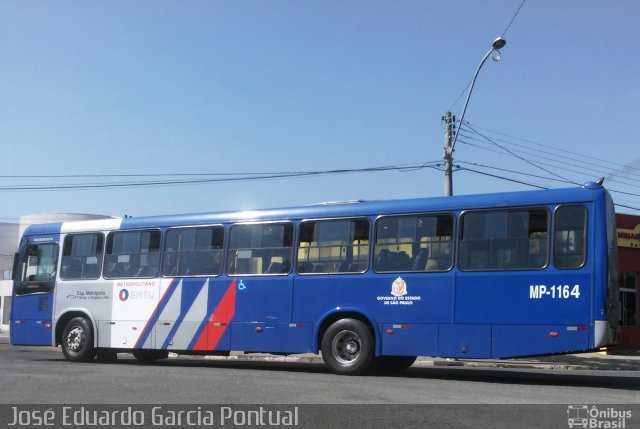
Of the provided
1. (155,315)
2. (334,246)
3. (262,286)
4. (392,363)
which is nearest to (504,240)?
(334,246)

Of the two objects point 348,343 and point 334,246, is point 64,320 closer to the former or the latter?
point 334,246

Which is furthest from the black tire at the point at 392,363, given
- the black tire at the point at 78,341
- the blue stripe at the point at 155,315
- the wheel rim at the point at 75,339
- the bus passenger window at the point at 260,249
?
the wheel rim at the point at 75,339

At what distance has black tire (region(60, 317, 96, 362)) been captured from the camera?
17.2m

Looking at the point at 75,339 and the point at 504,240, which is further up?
the point at 504,240

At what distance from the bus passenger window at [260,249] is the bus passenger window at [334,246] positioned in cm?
34

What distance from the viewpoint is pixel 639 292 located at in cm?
2970

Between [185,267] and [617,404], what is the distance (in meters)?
9.47

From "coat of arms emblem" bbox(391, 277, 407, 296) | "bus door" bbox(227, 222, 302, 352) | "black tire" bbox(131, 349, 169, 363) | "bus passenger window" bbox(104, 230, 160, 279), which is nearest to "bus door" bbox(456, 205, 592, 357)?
"coat of arms emblem" bbox(391, 277, 407, 296)

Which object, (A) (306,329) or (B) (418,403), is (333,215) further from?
(B) (418,403)

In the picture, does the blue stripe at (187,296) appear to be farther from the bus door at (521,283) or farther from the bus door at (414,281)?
the bus door at (521,283)

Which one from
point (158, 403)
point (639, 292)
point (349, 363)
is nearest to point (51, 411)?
point (158, 403)

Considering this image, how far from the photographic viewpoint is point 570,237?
1235cm

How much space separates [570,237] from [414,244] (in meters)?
2.82

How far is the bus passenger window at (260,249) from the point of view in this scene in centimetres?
1512
